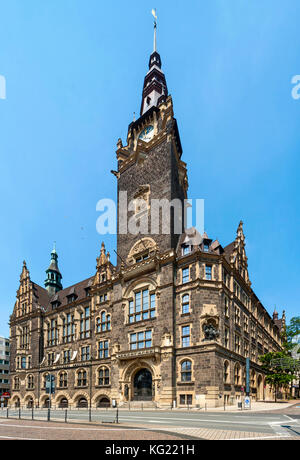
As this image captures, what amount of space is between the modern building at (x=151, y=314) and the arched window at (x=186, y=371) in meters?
0.12

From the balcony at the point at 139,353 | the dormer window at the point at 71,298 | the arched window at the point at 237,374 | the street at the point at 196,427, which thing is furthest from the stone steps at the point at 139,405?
the dormer window at the point at 71,298

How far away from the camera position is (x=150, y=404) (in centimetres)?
4016

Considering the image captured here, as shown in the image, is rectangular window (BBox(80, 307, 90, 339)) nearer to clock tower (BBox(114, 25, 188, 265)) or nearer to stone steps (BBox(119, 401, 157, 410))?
clock tower (BBox(114, 25, 188, 265))

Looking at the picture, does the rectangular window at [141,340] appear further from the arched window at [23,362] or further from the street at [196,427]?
the arched window at [23,362]

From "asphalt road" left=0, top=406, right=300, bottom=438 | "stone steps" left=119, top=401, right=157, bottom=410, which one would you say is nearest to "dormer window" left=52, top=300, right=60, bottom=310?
"stone steps" left=119, top=401, right=157, bottom=410

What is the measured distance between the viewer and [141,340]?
44.7 m

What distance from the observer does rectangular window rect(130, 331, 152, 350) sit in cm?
4384

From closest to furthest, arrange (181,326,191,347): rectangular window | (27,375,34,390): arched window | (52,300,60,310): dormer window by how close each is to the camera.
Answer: (181,326,191,347): rectangular window < (27,375,34,390): arched window < (52,300,60,310): dormer window

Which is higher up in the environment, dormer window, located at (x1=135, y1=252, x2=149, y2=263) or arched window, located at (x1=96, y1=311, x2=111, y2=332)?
dormer window, located at (x1=135, y1=252, x2=149, y2=263)

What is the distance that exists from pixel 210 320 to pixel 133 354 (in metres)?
10.8

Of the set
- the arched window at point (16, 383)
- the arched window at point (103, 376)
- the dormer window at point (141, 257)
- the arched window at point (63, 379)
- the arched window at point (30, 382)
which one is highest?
the dormer window at point (141, 257)

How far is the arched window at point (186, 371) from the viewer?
3922cm

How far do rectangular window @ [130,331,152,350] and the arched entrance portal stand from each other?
2936 millimetres

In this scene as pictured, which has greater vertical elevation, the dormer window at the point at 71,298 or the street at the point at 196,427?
the dormer window at the point at 71,298
